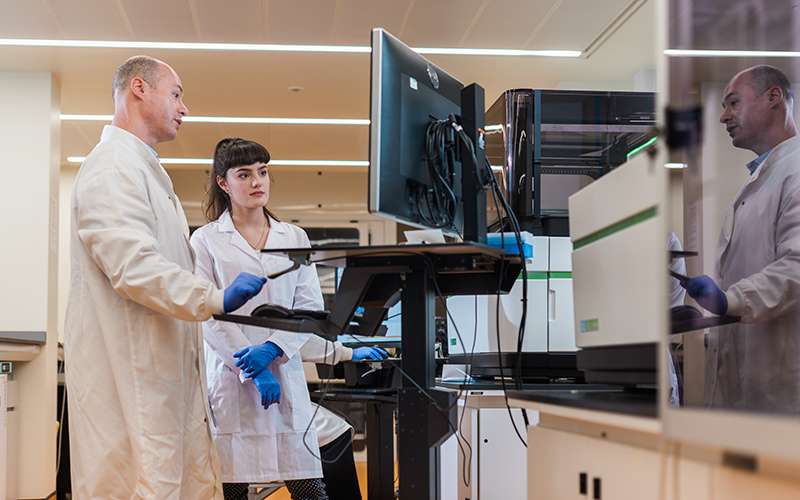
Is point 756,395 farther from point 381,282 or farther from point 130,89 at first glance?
point 130,89

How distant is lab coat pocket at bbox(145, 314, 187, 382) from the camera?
1.66m

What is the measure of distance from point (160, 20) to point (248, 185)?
1803 mm

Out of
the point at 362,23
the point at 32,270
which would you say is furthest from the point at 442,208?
the point at 32,270

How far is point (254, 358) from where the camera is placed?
209cm

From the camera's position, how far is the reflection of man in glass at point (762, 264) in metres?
1.64

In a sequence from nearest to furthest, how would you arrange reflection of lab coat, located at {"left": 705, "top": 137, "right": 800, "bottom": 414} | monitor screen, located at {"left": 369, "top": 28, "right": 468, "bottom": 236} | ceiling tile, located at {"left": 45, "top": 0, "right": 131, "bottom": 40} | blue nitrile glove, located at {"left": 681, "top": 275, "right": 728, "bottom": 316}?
monitor screen, located at {"left": 369, "top": 28, "right": 468, "bottom": 236} → blue nitrile glove, located at {"left": 681, "top": 275, "right": 728, "bottom": 316} → reflection of lab coat, located at {"left": 705, "top": 137, "right": 800, "bottom": 414} → ceiling tile, located at {"left": 45, "top": 0, "right": 131, "bottom": 40}

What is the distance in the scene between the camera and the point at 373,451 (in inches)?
135

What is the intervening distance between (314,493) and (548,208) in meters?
1.28

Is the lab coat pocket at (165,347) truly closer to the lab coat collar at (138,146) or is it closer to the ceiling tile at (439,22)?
the lab coat collar at (138,146)

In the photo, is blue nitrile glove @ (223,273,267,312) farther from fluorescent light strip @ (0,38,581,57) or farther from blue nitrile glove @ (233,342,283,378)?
fluorescent light strip @ (0,38,581,57)

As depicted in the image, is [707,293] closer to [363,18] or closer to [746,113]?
[746,113]

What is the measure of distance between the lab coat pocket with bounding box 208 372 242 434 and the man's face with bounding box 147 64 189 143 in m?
0.82

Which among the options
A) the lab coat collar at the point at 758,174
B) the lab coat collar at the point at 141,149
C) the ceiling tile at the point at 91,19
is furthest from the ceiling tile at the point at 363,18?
the lab coat collar at the point at 758,174

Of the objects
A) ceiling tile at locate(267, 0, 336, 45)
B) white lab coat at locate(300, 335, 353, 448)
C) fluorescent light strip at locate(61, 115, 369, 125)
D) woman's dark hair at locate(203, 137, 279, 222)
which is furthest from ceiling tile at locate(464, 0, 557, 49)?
white lab coat at locate(300, 335, 353, 448)
